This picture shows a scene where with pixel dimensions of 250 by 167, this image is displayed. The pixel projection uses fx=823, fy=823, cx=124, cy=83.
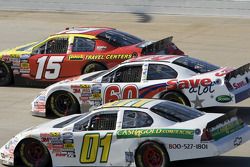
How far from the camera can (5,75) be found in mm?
20125

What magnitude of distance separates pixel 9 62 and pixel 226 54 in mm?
6577

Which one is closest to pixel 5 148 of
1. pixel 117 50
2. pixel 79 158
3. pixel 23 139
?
pixel 23 139

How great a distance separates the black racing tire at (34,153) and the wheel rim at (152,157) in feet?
5.53

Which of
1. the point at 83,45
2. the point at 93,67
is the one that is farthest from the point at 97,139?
the point at 83,45

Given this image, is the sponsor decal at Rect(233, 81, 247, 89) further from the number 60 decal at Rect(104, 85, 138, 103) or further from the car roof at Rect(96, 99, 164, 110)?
the car roof at Rect(96, 99, 164, 110)

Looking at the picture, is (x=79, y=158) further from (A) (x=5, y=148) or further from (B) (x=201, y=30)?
(B) (x=201, y=30)

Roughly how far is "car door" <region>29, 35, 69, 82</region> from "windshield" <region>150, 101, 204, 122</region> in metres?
6.86

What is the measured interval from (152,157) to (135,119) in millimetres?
688

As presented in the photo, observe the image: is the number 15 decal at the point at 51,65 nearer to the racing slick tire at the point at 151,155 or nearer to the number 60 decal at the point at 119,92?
the number 60 decal at the point at 119,92

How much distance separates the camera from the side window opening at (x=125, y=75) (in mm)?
15938

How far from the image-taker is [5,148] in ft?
43.6

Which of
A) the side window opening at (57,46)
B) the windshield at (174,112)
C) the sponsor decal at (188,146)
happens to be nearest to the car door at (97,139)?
the windshield at (174,112)

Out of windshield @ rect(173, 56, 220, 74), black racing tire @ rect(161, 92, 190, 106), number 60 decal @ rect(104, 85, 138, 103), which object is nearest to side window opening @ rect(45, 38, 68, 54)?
number 60 decal @ rect(104, 85, 138, 103)

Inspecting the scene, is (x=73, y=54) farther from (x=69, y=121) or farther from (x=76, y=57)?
(x=69, y=121)
